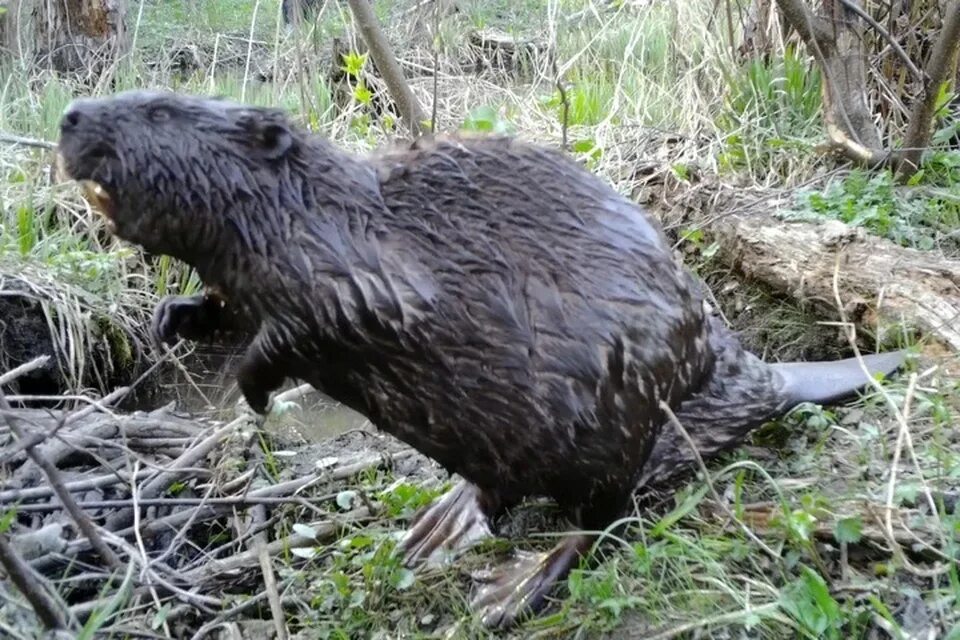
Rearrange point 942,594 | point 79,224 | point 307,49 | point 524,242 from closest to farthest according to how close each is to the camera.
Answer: point 942,594
point 524,242
point 79,224
point 307,49

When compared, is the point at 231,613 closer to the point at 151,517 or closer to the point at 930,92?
the point at 151,517

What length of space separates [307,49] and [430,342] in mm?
3864

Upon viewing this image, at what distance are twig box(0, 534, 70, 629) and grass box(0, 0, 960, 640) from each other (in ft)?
1.76

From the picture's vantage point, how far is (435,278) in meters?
1.79

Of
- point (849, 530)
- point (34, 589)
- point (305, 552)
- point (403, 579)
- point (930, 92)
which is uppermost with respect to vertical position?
point (930, 92)

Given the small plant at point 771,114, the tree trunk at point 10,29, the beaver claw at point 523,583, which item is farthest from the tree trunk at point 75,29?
the beaver claw at point 523,583

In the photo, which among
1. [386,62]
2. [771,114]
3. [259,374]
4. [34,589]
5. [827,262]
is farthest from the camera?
[771,114]

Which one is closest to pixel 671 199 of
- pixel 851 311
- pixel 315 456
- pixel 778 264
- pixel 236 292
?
pixel 778 264

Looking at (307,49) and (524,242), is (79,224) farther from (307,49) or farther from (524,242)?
(524,242)

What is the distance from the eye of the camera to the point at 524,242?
6.09 feet

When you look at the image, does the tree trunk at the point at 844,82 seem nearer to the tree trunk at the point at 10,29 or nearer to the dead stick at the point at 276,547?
the dead stick at the point at 276,547

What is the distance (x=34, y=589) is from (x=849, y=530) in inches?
54.5

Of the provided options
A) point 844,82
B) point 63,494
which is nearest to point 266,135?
point 63,494

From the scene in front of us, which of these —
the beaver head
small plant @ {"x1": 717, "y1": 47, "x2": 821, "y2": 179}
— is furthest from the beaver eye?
Result: small plant @ {"x1": 717, "y1": 47, "x2": 821, "y2": 179}
